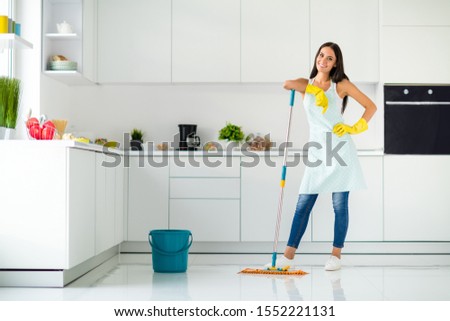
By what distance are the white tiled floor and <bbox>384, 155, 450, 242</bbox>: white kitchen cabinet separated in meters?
0.42

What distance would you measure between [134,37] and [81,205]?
224 centimetres

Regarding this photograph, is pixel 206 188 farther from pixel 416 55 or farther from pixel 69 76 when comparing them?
pixel 416 55

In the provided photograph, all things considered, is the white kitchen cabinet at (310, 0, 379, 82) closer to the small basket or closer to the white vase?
the small basket

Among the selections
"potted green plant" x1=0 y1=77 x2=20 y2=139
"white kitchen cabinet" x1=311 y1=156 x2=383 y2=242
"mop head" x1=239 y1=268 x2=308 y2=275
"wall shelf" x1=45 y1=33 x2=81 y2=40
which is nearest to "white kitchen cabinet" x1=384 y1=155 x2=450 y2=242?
"white kitchen cabinet" x1=311 y1=156 x2=383 y2=242

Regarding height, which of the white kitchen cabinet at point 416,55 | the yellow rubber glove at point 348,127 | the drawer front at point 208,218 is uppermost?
the white kitchen cabinet at point 416,55

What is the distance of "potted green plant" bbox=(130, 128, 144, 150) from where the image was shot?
6.08m

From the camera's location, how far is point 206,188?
5.71 metres

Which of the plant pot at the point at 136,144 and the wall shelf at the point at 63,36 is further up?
the wall shelf at the point at 63,36

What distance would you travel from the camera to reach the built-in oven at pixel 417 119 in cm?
583

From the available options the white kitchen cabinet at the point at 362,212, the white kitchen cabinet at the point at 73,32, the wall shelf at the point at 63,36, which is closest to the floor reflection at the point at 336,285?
the white kitchen cabinet at the point at 362,212

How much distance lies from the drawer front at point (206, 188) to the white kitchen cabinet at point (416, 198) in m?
1.17

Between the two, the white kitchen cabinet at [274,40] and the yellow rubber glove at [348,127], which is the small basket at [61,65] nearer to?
the white kitchen cabinet at [274,40]

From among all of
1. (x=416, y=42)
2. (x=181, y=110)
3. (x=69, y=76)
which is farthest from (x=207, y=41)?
(x=416, y=42)

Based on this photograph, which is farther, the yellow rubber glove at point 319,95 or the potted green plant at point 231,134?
the potted green plant at point 231,134
